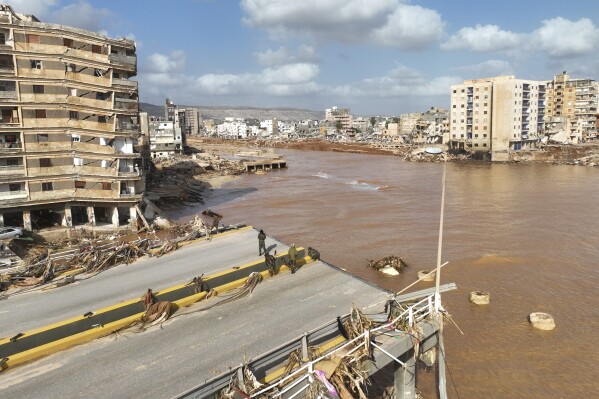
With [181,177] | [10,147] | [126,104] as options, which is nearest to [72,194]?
[10,147]

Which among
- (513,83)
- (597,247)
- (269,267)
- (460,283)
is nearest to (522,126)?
(513,83)

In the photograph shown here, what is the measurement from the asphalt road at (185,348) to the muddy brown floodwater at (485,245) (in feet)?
16.3

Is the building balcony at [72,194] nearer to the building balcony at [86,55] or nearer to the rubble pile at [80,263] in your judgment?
the building balcony at [86,55]

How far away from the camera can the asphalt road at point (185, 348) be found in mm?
8523

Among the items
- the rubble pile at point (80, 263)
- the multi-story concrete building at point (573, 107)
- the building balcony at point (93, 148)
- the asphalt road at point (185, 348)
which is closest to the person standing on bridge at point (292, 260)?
the asphalt road at point (185, 348)

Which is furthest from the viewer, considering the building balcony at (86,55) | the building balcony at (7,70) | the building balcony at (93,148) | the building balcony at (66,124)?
the building balcony at (93,148)

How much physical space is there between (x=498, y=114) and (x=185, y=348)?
95192 mm

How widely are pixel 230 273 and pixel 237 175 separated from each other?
201 feet

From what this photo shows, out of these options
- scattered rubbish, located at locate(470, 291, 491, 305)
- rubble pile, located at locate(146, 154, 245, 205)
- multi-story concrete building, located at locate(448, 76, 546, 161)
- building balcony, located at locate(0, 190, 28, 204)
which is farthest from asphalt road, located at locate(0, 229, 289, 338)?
multi-story concrete building, located at locate(448, 76, 546, 161)

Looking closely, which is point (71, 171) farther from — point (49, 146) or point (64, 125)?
point (64, 125)

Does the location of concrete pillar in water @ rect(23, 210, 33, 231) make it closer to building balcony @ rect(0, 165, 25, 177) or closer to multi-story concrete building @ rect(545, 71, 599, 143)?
building balcony @ rect(0, 165, 25, 177)

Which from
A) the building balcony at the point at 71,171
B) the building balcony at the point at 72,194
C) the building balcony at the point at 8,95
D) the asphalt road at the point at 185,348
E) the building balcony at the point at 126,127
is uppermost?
the building balcony at the point at 8,95

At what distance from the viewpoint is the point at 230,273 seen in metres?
13.4

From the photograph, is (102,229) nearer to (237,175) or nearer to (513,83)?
(237,175)
